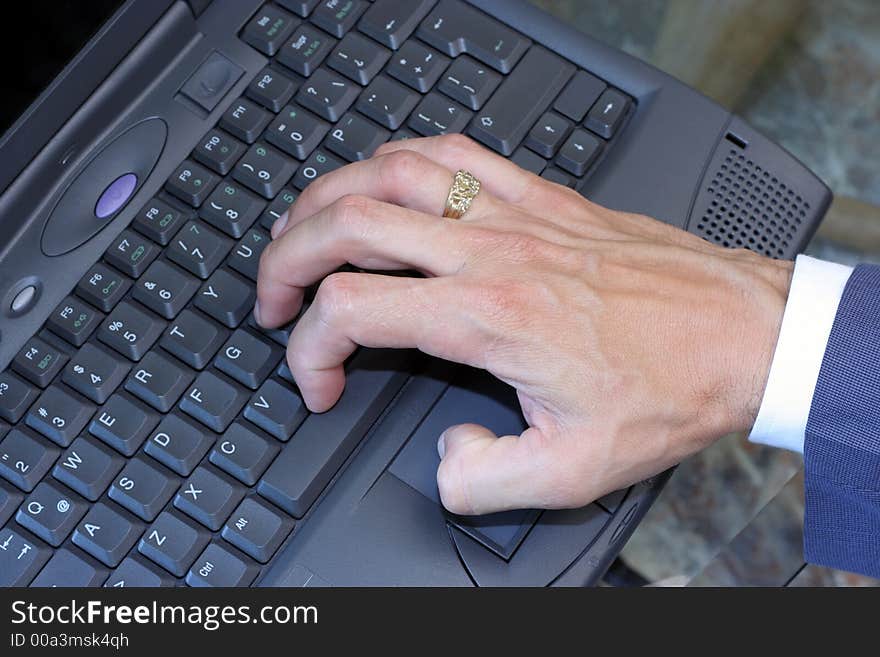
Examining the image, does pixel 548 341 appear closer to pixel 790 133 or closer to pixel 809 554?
pixel 809 554

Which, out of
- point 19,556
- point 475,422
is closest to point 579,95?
point 475,422

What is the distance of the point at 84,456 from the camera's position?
66 cm

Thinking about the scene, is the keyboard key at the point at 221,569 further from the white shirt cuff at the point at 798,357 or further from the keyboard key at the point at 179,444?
the white shirt cuff at the point at 798,357

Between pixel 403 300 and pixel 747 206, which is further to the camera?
pixel 747 206

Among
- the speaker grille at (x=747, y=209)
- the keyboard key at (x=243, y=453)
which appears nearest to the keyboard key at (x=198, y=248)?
the keyboard key at (x=243, y=453)

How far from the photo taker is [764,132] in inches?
43.0

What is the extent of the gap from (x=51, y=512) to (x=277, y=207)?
0.76ft

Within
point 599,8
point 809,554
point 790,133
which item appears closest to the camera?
point 809,554

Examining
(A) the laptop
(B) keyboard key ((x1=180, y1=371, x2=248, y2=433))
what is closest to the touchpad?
(A) the laptop

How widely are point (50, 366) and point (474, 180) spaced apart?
0.28m

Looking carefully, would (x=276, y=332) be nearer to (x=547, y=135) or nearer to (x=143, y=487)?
(x=143, y=487)

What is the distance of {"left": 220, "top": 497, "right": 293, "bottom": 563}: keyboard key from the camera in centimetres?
66

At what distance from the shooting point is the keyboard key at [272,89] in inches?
29.7
